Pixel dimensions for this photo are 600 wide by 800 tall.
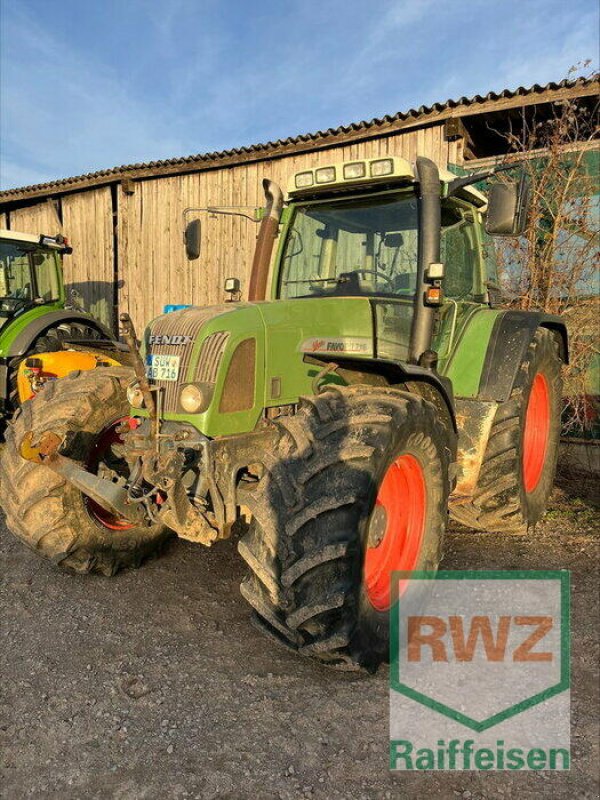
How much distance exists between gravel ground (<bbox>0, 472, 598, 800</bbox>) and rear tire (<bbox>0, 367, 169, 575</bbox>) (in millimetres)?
204

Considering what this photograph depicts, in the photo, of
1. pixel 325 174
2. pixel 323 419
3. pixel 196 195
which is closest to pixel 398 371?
pixel 323 419

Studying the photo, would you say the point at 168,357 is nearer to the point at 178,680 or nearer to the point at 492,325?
the point at 178,680

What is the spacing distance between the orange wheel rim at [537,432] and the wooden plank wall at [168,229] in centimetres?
393

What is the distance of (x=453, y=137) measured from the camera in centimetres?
725

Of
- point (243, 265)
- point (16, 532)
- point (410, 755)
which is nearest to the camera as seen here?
point (410, 755)

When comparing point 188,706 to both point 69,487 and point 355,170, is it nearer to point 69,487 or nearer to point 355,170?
point 69,487

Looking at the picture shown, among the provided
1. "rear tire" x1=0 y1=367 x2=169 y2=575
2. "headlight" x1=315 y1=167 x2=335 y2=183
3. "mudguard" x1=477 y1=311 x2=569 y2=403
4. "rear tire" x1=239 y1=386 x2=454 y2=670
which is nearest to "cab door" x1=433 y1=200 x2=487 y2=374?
"mudguard" x1=477 y1=311 x2=569 y2=403

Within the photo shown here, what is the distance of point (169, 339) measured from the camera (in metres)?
2.93

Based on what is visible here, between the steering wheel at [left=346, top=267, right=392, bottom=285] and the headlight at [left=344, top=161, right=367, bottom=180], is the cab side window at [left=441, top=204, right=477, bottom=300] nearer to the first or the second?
the steering wheel at [left=346, top=267, right=392, bottom=285]

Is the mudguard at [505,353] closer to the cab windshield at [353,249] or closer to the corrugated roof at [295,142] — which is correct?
the cab windshield at [353,249]

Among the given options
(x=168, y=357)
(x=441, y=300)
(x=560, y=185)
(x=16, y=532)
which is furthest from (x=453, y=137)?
Answer: (x=16, y=532)

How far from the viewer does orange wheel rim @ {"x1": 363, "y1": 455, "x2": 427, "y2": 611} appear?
2.84 meters

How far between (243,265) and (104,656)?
7239mm

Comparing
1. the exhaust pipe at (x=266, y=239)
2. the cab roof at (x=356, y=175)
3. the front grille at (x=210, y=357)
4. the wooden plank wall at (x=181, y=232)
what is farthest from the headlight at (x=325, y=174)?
the wooden plank wall at (x=181, y=232)
